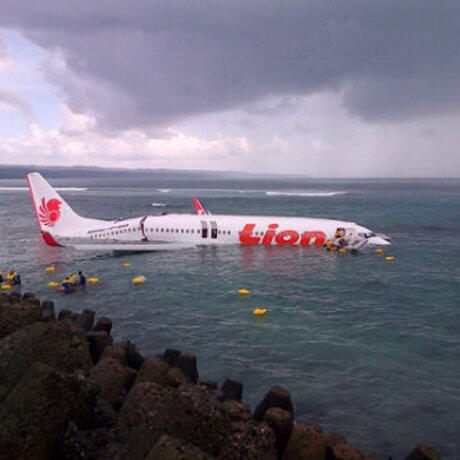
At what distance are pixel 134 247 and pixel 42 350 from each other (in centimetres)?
3926

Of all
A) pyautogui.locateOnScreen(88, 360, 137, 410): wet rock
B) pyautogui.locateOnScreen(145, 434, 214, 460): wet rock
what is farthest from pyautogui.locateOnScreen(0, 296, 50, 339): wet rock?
pyautogui.locateOnScreen(145, 434, 214, 460): wet rock

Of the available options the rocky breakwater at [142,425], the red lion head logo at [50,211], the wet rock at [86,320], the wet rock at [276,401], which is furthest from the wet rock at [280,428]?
the red lion head logo at [50,211]

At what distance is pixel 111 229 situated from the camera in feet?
191

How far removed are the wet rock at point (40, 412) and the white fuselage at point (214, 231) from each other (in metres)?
43.6

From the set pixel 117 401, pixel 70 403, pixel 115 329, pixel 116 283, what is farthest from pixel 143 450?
pixel 116 283

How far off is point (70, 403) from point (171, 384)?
4566 millimetres

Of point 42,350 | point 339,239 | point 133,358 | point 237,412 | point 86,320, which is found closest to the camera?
point 237,412

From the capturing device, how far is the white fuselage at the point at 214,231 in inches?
2226

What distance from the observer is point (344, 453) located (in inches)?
504

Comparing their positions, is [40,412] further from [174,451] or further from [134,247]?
[134,247]

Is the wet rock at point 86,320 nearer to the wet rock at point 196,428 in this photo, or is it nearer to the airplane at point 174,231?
the wet rock at point 196,428

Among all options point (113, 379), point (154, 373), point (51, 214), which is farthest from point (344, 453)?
point (51, 214)

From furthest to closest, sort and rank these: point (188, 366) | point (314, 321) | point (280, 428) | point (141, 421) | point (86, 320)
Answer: point (314, 321) < point (86, 320) < point (188, 366) < point (280, 428) < point (141, 421)

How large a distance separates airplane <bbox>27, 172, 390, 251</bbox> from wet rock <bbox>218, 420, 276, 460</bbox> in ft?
145
